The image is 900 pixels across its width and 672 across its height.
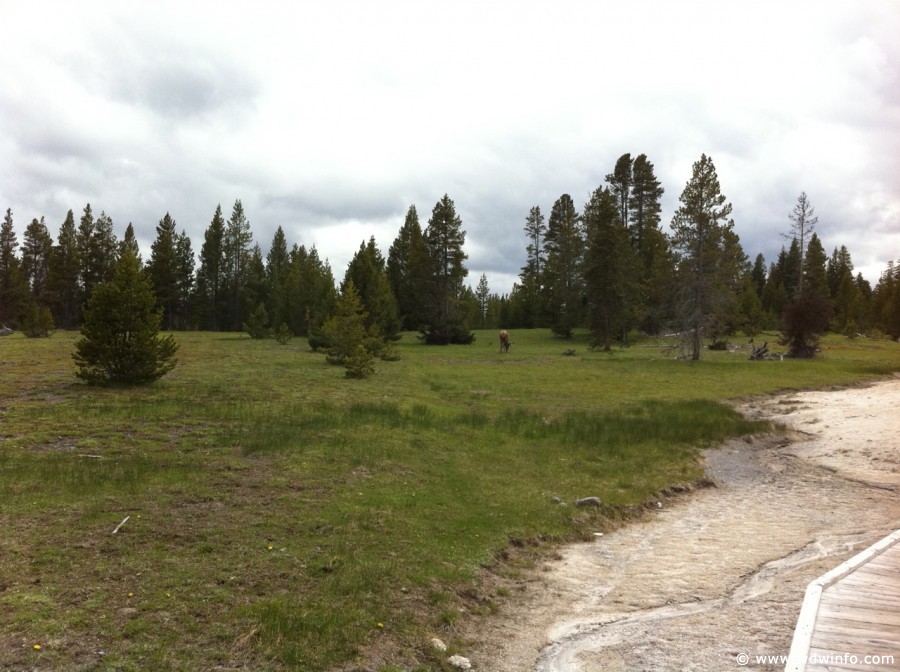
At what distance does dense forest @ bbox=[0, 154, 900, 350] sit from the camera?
4862 centimetres

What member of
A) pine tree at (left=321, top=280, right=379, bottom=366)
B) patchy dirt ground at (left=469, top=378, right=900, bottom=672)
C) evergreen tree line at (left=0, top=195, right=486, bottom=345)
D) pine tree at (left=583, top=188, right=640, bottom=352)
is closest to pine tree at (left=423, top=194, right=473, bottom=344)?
evergreen tree line at (left=0, top=195, right=486, bottom=345)

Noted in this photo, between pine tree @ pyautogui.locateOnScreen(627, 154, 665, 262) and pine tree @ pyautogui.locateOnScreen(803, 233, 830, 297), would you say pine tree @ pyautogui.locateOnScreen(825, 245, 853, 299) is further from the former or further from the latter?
pine tree @ pyautogui.locateOnScreen(627, 154, 665, 262)

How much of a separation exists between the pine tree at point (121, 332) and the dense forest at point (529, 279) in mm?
7384

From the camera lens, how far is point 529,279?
103 metres

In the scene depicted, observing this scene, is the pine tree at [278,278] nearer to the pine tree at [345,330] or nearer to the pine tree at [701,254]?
the pine tree at [345,330]

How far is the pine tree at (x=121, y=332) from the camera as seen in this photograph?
2205 centimetres

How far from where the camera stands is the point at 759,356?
166ft

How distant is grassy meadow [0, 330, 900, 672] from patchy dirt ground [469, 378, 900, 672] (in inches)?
29.5

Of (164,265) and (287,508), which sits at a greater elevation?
(164,265)

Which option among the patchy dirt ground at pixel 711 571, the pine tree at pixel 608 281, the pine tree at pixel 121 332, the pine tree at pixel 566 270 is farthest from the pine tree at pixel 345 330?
the pine tree at pixel 566 270

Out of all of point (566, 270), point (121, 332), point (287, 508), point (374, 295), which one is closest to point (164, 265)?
point (374, 295)

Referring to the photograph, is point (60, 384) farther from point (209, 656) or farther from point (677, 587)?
point (677, 587)

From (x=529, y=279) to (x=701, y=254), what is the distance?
5647 centimetres

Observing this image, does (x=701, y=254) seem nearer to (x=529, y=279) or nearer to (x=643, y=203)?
(x=643, y=203)
